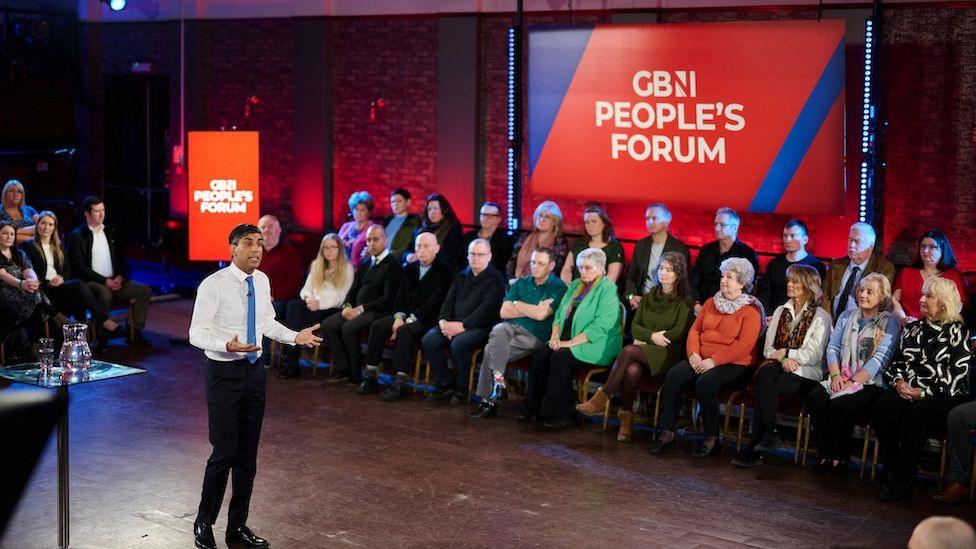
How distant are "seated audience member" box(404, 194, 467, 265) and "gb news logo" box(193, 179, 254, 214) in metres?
1.86

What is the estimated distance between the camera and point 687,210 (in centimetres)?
1066

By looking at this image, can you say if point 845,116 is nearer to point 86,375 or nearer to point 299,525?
point 299,525

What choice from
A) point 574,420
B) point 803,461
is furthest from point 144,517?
point 803,461

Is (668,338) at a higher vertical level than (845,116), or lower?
lower

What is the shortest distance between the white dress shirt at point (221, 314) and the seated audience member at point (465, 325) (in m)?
3.34

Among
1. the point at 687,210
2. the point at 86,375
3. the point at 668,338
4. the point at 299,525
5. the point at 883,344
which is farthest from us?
the point at 687,210

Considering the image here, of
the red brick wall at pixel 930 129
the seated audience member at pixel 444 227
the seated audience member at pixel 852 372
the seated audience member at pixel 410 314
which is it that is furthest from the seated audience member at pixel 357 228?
the seated audience member at pixel 852 372

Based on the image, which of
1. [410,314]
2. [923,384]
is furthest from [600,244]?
[923,384]

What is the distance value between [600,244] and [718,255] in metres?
0.97

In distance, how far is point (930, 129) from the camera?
369 inches

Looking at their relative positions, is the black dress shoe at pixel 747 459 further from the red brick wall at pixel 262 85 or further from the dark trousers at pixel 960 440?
the red brick wall at pixel 262 85

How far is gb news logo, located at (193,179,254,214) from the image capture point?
38.2 ft

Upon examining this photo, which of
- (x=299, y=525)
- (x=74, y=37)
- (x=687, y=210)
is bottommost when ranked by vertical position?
(x=299, y=525)

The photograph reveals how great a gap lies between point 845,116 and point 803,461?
2895 millimetres
